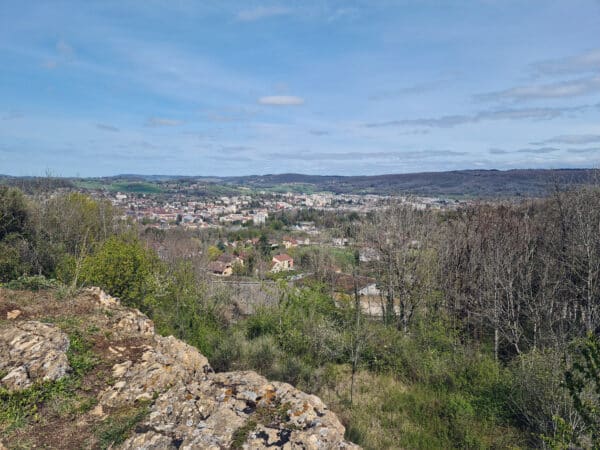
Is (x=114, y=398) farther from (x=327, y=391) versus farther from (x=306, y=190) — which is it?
(x=306, y=190)

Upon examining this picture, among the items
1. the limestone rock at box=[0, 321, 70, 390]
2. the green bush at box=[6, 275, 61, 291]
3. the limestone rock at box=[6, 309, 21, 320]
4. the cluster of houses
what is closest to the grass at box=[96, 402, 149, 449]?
the limestone rock at box=[0, 321, 70, 390]

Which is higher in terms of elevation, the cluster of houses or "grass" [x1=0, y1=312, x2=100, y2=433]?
"grass" [x1=0, y1=312, x2=100, y2=433]

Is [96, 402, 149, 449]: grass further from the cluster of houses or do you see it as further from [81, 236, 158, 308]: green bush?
the cluster of houses

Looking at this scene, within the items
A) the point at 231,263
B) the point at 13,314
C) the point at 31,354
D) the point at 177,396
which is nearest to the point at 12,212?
the point at 13,314

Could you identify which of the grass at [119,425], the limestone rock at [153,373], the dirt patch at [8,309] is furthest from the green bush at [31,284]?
the grass at [119,425]

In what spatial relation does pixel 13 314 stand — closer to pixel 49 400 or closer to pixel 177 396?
pixel 49 400

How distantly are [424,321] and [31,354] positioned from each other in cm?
1674

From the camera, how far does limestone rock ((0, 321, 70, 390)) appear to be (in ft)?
19.4

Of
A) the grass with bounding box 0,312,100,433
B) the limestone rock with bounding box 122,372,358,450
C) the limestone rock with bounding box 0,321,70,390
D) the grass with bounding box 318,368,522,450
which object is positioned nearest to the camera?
the limestone rock with bounding box 122,372,358,450

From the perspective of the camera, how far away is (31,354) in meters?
6.42

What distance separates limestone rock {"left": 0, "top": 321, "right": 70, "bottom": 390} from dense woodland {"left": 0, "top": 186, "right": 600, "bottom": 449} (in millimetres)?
2735

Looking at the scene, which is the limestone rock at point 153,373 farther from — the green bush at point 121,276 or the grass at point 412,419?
the green bush at point 121,276

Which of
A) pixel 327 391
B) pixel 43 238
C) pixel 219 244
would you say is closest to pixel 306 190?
pixel 219 244

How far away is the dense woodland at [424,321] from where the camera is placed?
31.6 feet
